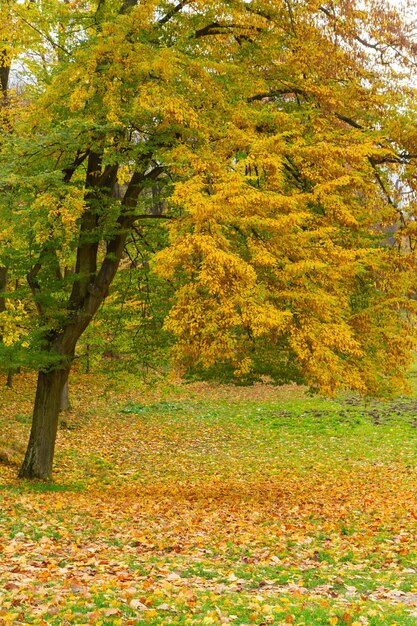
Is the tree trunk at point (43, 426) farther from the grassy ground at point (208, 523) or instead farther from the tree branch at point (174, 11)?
the tree branch at point (174, 11)

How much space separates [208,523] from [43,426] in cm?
409

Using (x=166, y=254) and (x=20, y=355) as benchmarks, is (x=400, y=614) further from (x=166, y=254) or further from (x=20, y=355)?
(x=20, y=355)

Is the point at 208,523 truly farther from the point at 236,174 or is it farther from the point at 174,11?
the point at 174,11

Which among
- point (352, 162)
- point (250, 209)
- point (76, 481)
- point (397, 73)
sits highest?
point (397, 73)

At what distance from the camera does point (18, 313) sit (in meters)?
11.9

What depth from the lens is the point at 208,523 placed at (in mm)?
10875

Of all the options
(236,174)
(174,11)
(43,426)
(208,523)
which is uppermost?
(174,11)

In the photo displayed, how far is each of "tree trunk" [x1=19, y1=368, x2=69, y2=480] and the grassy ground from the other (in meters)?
0.44

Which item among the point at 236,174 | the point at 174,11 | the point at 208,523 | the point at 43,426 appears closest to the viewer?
the point at 236,174

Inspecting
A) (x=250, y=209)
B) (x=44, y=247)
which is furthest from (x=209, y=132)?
(x=44, y=247)

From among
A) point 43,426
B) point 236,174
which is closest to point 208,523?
point 43,426

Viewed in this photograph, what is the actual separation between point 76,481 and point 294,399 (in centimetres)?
1664

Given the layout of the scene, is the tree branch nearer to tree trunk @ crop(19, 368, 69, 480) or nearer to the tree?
the tree

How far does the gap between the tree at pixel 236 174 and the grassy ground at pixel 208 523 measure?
245 cm
